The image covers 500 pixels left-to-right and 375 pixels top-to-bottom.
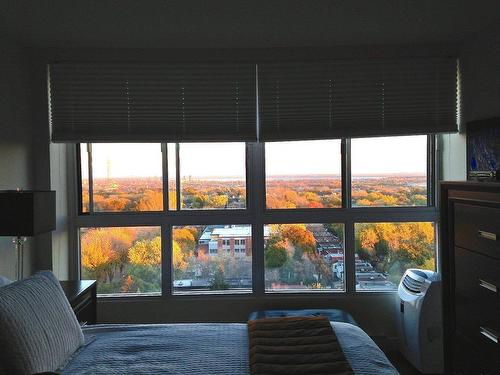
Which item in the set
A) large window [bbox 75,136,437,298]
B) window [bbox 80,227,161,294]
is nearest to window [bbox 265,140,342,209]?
large window [bbox 75,136,437,298]

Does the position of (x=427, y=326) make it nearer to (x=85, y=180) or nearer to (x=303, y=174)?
(x=303, y=174)

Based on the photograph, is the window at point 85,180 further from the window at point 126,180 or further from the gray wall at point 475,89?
the gray wall at point 475,89

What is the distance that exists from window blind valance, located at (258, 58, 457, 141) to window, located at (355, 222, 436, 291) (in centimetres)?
81

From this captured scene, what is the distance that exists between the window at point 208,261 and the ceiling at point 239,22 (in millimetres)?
1492

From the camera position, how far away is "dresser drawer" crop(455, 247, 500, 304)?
76.6 inches

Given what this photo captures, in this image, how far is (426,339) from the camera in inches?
114

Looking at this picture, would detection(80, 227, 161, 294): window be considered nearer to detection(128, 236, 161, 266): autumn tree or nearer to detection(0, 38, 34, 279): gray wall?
detection(128, 236, 161, 266): autumn tree

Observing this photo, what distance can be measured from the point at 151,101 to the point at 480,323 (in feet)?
A: 8.66

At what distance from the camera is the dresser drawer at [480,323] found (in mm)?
1946

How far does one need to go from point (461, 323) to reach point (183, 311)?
205 cm

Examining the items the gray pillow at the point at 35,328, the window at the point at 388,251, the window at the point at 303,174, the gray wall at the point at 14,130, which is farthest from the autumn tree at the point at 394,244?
the gray wall at the point at 14,130

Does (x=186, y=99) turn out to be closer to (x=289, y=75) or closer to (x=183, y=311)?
(x=289, y=75)

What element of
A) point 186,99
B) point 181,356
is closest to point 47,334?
point 181,356

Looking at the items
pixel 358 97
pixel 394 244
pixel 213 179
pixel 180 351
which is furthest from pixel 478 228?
pixel 213 179
